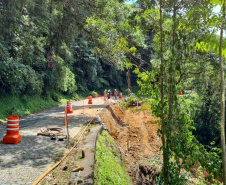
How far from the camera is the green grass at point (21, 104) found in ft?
Answer: 52.6

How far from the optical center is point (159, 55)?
17.8 feet

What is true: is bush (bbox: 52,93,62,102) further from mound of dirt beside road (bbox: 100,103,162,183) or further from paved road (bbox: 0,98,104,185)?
paved road (bbox: 0,98,104,185)

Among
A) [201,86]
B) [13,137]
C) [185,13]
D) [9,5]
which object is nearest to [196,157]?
[185,13]

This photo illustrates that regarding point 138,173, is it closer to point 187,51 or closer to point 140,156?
point 140,156

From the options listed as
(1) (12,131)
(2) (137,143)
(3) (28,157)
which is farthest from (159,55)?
(2) (137,143)

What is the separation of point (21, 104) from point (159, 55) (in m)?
15.8

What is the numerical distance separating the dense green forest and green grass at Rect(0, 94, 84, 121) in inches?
25.3

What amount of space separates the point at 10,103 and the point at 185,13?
1568 cm

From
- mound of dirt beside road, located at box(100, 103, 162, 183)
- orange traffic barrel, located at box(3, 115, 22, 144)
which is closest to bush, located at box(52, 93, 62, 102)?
mound of dirt beside road, located at box(100, 103, 162, 183)

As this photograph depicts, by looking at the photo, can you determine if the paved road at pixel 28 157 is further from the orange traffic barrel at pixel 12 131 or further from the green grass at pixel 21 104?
the green grass at pixel 21 104

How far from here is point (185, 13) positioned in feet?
16.5

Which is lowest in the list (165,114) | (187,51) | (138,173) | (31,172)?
(138,173)

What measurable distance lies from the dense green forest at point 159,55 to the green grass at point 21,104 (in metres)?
0.64

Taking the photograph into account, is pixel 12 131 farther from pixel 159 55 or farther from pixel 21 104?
pixel 21 104
